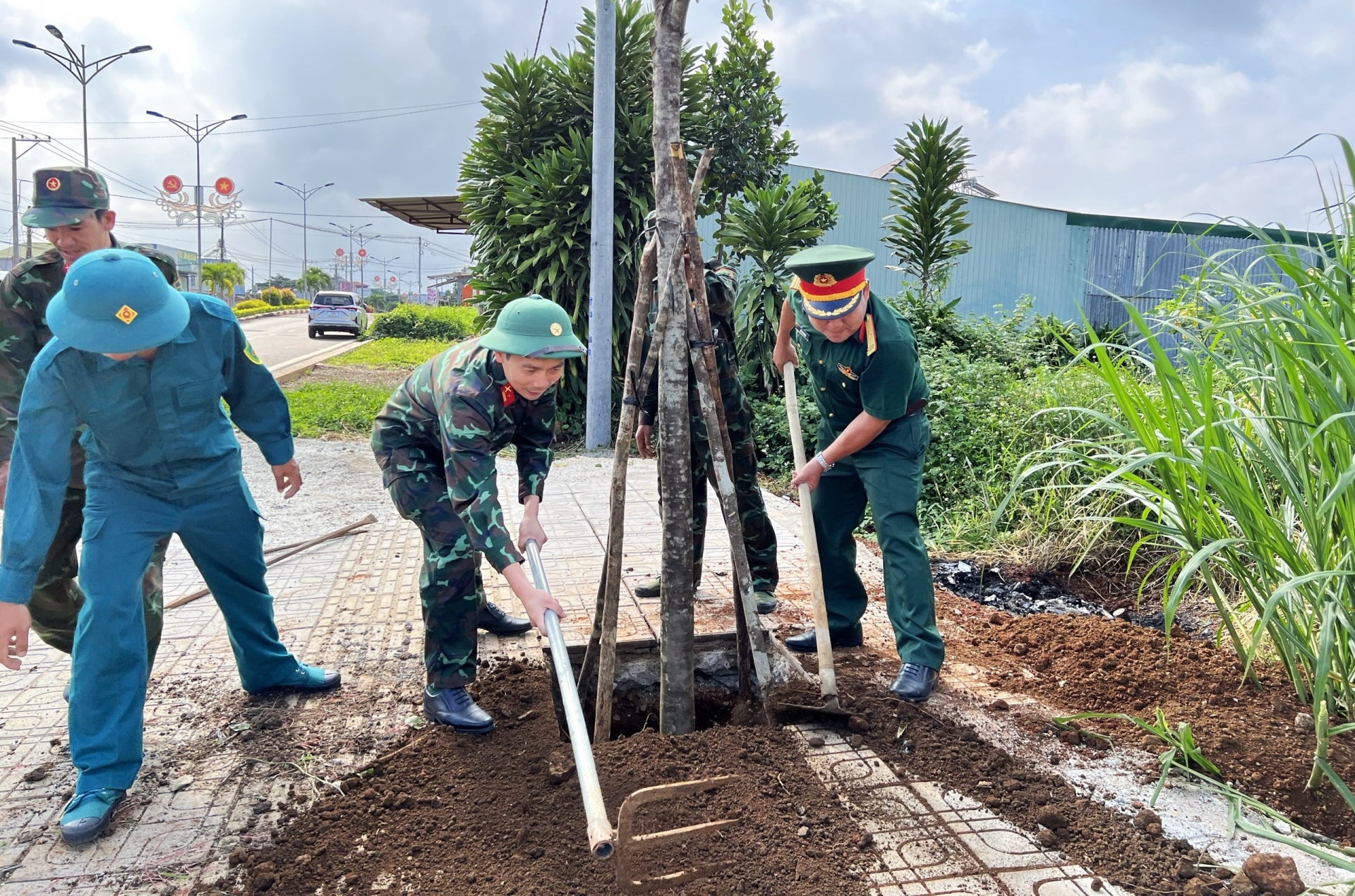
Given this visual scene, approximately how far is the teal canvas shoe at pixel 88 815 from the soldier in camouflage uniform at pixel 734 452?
2.42 m

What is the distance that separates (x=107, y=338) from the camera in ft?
8.29

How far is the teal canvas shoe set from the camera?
2471 millimetres

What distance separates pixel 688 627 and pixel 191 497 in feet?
5.89

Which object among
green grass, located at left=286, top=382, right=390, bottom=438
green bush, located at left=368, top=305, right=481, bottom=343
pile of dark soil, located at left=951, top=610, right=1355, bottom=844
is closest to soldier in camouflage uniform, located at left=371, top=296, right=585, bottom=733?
pile of dark soil, located at left=951, top=610, right=1355, bottom=844

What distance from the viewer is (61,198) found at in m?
3.12

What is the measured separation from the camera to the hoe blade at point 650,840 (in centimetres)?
197

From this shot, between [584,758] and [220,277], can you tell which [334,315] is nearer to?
[220,277]

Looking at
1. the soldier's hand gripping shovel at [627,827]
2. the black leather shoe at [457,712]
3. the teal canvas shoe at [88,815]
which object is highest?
the soldier's hand gripping shovel at [627,827]

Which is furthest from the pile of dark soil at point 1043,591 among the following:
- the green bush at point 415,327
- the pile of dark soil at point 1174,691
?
the green bush at point 415,327

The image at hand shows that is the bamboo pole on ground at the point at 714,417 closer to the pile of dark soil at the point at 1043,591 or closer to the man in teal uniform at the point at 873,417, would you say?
the man in teal uniform at the point at 873,417

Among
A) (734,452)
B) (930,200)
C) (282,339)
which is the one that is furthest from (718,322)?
(282,339)

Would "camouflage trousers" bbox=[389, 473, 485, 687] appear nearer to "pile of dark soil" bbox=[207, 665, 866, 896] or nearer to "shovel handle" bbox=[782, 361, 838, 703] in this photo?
"pile of dark soil" bbox=[207, 665, 866, 896]

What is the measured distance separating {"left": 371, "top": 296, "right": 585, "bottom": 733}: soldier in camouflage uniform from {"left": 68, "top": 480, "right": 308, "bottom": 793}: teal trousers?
Answer: 2.06 feet

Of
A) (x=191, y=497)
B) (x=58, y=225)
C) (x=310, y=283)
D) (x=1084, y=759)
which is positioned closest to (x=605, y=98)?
(x=58, y=225)
